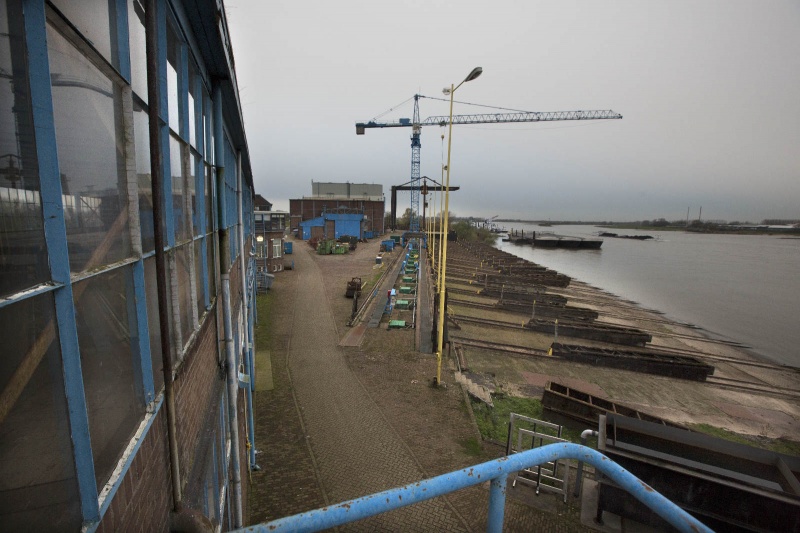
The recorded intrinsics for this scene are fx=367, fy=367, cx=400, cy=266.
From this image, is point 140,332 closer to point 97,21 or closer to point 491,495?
point 97,21

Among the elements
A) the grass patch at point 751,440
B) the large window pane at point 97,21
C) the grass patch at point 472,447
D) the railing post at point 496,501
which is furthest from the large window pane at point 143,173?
the grass patch at point 751,440

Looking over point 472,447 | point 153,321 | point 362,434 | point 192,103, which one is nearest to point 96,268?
point 153,321

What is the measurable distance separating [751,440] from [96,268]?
17.4m

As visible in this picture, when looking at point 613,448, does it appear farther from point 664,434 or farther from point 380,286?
point 380,286

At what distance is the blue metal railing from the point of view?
1292mm

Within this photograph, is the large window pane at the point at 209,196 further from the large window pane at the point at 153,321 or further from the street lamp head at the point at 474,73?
the street lamp head at the point at 474,73

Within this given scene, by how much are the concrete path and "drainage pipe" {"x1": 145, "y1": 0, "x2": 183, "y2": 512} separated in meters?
5.69

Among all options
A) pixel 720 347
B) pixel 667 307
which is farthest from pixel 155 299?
pixel 667 307

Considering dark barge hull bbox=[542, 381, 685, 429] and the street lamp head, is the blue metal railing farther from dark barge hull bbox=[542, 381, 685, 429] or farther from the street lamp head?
dark barge hull bbox=[542, 381, 685, 429]

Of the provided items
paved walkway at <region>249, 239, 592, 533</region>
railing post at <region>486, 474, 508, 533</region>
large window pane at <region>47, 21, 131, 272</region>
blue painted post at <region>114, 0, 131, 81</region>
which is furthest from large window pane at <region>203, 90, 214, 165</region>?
paved walkway at <region>249, 239, 592, 533</region>

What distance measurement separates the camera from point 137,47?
78.4 inches

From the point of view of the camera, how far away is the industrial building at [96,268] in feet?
3.43

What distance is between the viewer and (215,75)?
398 cm

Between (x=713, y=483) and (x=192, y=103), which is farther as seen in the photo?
(x=713, y=483)
